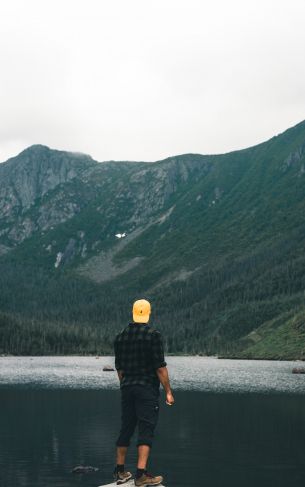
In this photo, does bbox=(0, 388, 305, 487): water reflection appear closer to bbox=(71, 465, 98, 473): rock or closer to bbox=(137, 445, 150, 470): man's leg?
bbox=(71, 465, 98, 473): rock

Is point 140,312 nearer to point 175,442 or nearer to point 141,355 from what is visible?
point 141,355

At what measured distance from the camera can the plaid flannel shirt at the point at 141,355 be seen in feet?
80.9

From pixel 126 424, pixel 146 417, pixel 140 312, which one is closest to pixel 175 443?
pixel 126 424

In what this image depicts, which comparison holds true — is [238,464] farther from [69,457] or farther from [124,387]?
[124,387]

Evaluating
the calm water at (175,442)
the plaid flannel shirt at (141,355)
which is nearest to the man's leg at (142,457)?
the plaid flannel shirt at (141,355)

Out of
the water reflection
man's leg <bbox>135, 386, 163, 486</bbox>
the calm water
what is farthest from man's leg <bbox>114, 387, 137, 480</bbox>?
the water reflection

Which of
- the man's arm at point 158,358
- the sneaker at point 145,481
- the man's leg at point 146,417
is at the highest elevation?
the man's arm at point 158,358

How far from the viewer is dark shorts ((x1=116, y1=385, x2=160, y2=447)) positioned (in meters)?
24.3

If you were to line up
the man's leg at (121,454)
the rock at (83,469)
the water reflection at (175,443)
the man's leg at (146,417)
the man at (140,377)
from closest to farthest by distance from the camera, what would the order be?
1. the man's leg at (146,417)
2. the man at (140,377)
3. the man's leg at (121,454)
4. the water reflection at (175,443)
5. the rock at (83,469)

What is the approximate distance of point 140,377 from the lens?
24.8 metres

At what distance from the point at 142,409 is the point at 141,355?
6.08 feet

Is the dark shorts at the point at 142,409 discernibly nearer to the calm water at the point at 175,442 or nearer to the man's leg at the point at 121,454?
the man's leg at the point at 121,454

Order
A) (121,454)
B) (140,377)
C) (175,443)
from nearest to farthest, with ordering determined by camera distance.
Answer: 1. (140,377)
2. (121,454)
3. (175,443)

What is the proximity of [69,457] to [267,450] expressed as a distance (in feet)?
40.7
